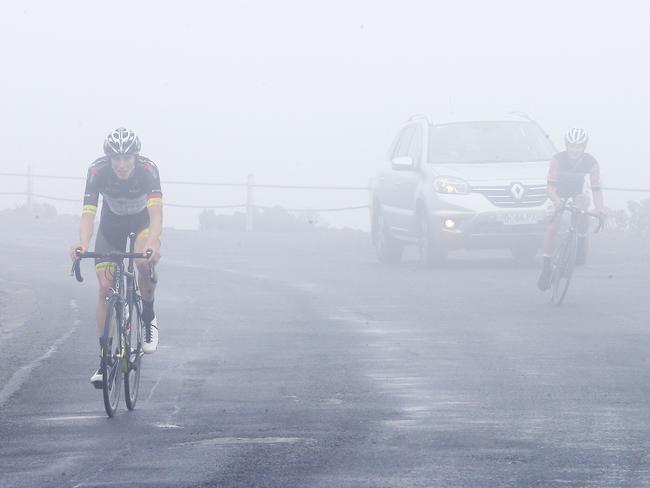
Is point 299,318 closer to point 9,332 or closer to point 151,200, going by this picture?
point 9,332

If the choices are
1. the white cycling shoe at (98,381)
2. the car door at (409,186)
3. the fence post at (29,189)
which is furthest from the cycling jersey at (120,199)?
the fence post at (29,189)

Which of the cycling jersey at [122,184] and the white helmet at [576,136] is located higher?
the white helmet at [576,136]

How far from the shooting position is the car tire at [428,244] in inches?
836

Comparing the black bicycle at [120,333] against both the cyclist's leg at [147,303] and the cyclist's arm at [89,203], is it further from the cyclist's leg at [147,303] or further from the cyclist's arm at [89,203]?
the cyclist's arm at [89,203]

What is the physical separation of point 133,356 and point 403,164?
11.5m

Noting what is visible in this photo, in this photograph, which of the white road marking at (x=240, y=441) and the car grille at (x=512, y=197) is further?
the car grille at (x=512, y=197)

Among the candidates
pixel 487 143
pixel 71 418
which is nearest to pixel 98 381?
pixel 71 418

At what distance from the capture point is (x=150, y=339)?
1015cm

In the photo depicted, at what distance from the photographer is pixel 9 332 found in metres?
14.3

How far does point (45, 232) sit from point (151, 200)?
82.1 ft

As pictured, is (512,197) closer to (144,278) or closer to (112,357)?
(144,278)

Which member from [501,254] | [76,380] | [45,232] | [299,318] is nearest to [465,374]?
[76,380]

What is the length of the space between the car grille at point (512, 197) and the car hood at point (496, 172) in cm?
9

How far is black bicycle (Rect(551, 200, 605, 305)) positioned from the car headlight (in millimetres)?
3959
